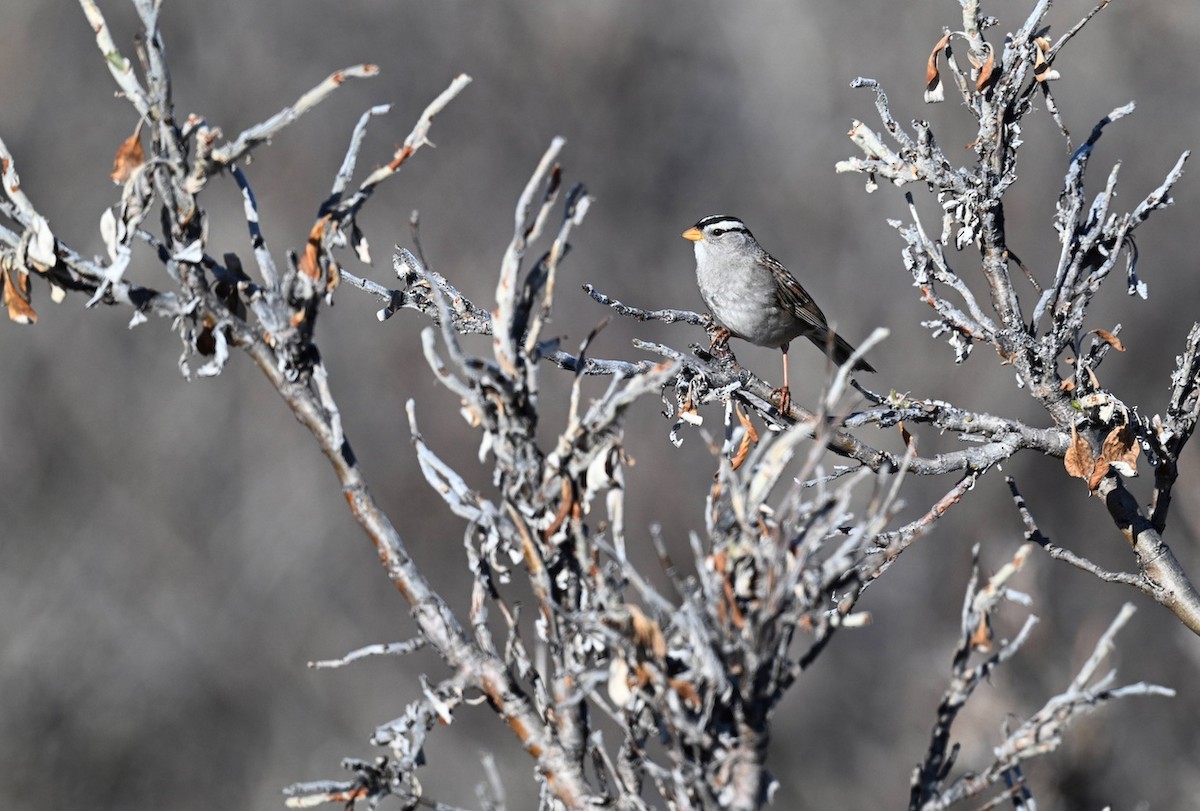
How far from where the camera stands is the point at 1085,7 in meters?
16.1

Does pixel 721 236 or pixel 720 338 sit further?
pixel 721 236

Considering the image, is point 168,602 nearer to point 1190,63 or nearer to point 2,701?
point 2,701

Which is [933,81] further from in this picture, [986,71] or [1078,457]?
[1078,457]

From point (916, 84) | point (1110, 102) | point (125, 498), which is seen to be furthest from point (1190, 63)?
point (125, 498)

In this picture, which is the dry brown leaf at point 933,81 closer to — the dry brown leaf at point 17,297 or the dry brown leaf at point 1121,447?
the dry brown leaf at point 1121,447

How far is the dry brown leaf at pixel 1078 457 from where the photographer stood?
2.99 m

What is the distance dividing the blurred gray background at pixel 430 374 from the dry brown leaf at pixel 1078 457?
4975 millimetres

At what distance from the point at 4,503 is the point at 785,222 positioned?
8917 mm

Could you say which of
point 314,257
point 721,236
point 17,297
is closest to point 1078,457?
point 314,257

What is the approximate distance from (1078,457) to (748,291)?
118 inches

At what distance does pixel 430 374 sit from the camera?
12781 millimetres

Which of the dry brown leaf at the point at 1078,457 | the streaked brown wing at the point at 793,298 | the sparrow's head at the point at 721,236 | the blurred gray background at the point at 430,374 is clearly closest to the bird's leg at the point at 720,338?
the streaked brown wing at the point at 793,298

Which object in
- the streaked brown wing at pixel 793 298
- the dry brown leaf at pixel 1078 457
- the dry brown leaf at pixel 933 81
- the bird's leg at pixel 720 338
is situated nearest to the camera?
the dry brown leaf at pixel 1078 457

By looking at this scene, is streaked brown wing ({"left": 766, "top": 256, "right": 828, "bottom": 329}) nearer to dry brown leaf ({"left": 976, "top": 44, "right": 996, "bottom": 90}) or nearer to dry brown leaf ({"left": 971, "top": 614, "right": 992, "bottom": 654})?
dry brown leaf ({"left": 976, "top": 44, "right": 996, "bottom": 90})
